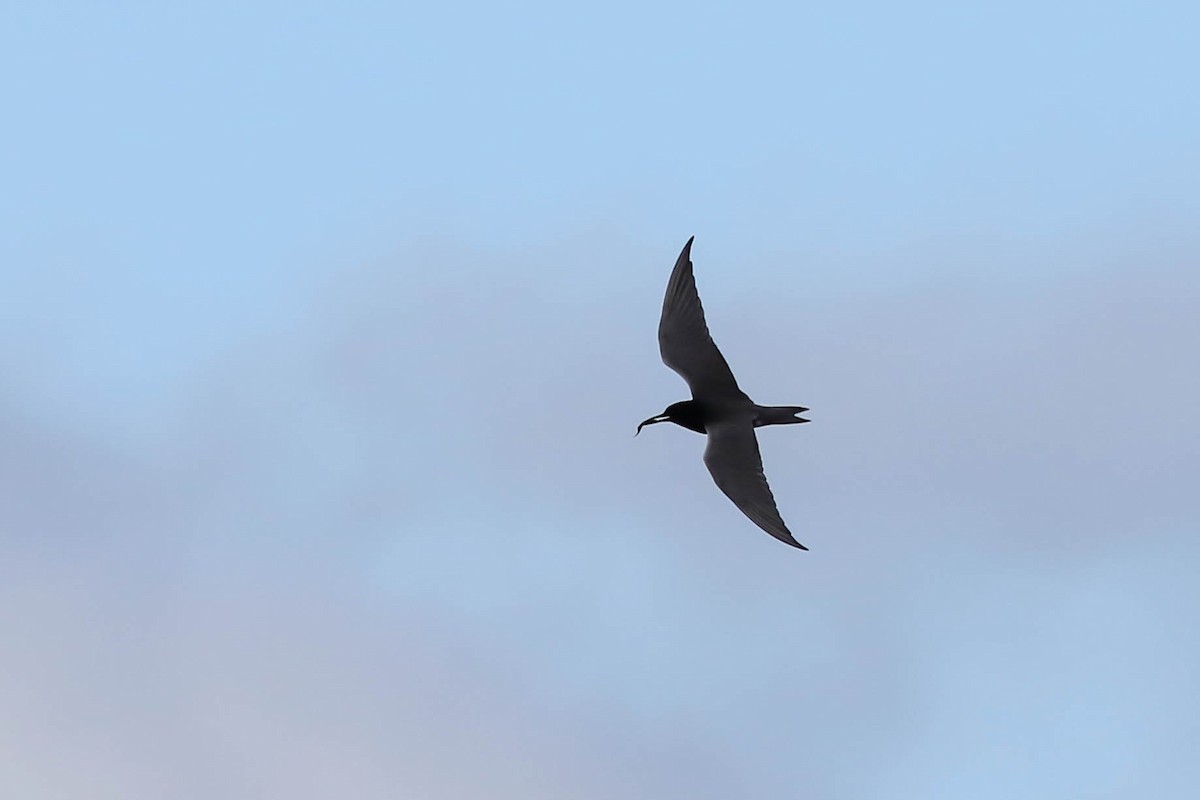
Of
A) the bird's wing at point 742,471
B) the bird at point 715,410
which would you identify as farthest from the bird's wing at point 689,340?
the bird's wing at point 742,471

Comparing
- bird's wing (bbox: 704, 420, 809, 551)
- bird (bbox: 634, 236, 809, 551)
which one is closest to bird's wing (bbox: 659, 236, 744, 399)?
bird (bbox: 634, 236, 809, 551)

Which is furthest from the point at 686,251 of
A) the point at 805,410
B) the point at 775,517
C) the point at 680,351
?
the point at 775,517

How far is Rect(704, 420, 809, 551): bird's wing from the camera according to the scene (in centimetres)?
2411

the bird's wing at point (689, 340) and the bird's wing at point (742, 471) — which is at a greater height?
the bird's wing at point (689, 340)

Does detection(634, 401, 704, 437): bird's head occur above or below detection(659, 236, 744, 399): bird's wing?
below

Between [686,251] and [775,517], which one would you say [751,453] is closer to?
[775,517]

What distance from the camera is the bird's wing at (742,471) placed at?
24109 millimetres

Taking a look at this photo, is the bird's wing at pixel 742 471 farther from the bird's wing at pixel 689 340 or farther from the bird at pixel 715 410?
the bird's wing at pixel 689 340

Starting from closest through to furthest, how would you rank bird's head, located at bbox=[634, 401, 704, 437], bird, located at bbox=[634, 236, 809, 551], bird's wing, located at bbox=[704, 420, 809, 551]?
bird's wing, located at bbox=[704, 420, 809, 551] < bird, located at bbox=[634, 236, 809, 551] < bird's head, located at bbox=[634, 401, 704, 437]

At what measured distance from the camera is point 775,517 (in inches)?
949

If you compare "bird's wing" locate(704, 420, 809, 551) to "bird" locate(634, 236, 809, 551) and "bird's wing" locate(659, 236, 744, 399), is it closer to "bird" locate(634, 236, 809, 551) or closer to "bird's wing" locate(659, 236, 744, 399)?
"bird" locate(634, 236, 809, 551)

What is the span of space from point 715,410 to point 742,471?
A: 5.38 ft

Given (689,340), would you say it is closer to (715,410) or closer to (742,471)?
(715,410)

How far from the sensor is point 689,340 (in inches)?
1081
